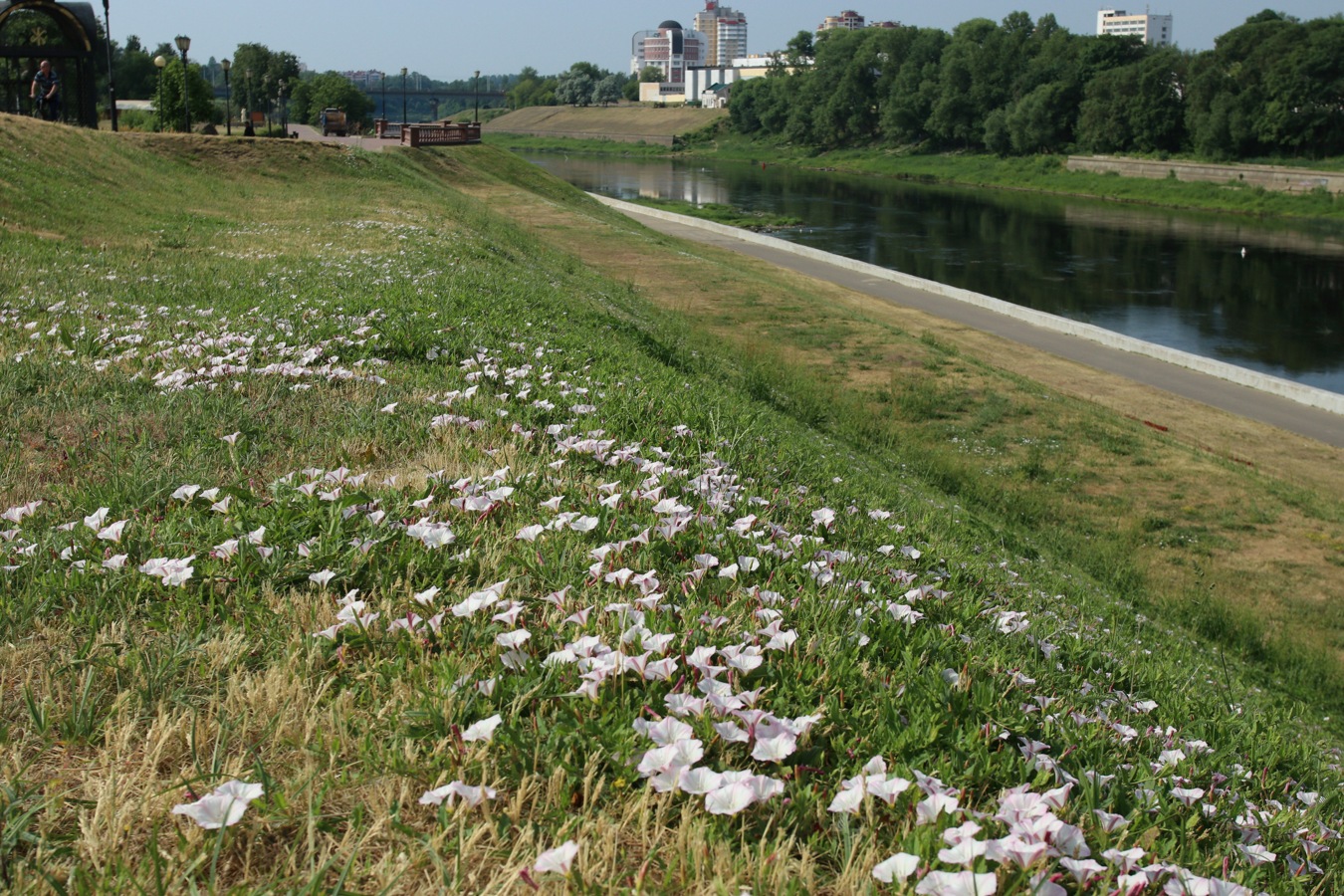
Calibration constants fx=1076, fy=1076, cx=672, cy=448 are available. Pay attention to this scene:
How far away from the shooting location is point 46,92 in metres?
28.9

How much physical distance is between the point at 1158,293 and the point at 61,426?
1570 inches

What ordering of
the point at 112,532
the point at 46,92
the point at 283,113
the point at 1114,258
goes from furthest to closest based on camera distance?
the point at 283,113 → the point at 1114,258 → the point at 46,92 → the point at 112,532

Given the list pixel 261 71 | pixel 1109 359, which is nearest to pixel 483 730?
pixel 1109 359

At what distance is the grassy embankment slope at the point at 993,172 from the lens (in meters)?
64.2

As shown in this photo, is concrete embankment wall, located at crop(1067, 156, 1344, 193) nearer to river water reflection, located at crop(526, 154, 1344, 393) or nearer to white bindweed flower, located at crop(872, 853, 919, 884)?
river water reflection, located at crop(526, 154, 1344, 393)

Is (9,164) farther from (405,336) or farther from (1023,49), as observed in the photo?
(1023,49)

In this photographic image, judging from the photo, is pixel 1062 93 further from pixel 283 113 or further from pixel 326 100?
pixel 283 113

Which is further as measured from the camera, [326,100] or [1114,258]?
[326,100]

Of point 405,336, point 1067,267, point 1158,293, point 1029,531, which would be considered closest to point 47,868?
point 405,336

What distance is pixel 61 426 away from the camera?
509cm

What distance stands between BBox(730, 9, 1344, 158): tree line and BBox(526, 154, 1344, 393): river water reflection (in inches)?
423

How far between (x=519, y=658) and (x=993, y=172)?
3556 inches

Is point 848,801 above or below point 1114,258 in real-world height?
below

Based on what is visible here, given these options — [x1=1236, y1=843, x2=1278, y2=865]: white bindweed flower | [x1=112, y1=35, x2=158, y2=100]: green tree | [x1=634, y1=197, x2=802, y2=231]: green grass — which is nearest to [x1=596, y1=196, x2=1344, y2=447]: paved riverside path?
[x1=634, y1=197, x2=802, y2=231]: green grass
